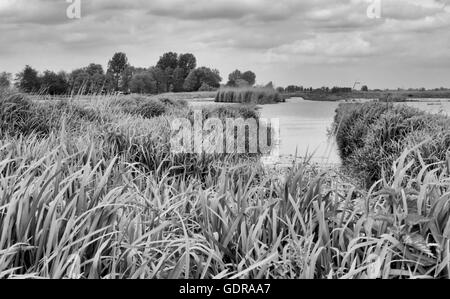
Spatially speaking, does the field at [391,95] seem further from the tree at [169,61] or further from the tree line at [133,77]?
the tree at [169,61]

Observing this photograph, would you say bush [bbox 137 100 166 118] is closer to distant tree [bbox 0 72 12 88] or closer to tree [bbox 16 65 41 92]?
tree [bbox 16 65 41 92]

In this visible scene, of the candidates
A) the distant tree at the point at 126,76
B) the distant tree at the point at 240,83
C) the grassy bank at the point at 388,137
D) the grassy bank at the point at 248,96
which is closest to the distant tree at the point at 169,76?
the distant tree at the point at 126,76

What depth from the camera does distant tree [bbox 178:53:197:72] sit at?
6.45 m

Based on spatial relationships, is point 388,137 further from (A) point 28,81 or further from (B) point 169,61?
(A) point 28,81

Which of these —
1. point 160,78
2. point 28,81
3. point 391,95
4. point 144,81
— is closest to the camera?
point 160,78

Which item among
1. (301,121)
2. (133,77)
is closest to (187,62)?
(133,77)

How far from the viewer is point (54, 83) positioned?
8.73 meters

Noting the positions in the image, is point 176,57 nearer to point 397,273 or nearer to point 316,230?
point 316,230

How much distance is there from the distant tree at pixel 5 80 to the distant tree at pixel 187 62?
2.75 metres

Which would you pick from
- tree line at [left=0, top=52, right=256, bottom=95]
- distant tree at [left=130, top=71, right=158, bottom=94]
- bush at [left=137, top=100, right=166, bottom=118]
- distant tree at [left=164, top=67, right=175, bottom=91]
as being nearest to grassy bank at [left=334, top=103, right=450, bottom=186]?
tree line at [left=0, top=52, right=256, bottom=95]

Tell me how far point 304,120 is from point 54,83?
176 inches

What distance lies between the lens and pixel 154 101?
9.23 m

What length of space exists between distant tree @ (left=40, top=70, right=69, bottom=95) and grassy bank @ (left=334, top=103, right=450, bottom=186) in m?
4.94
